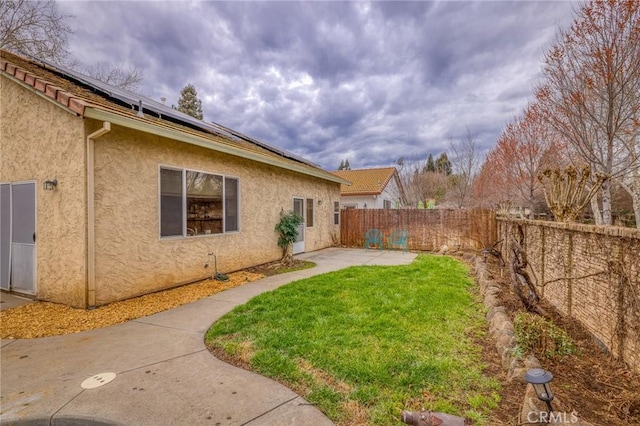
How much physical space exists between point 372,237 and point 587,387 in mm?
11251

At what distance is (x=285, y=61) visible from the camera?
11.3m

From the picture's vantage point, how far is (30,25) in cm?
1009

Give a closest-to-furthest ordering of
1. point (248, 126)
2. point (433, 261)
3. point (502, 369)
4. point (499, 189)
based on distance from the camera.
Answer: point (502, 369) → point (433, 261) → point (499, 189) → point (248, 126)

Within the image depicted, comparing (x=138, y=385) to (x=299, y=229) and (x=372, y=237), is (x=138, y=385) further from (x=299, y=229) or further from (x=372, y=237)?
(x=372, y=237)

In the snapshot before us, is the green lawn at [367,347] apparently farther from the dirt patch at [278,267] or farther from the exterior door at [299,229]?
the exterior door at [299,229]

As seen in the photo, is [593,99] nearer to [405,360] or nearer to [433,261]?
[433,261]

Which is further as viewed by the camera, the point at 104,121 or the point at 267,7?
the point at 267,7

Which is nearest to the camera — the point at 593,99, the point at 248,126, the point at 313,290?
the point at 313,290

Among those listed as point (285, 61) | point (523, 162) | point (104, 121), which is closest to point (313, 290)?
point (104, 121)

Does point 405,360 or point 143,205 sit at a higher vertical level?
point 143,205

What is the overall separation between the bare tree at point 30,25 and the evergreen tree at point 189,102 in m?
21.3

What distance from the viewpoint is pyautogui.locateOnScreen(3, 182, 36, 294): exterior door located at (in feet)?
17.6

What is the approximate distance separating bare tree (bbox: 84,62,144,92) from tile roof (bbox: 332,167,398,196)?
474 inches

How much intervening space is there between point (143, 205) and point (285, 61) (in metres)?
8.21
